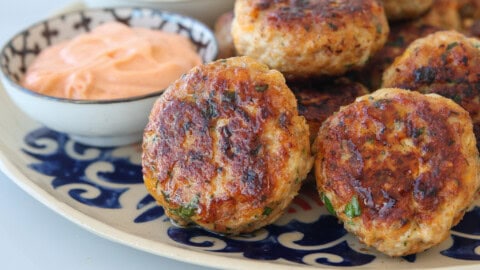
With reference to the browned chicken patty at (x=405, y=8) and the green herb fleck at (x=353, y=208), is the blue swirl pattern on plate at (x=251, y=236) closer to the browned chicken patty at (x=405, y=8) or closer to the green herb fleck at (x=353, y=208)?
the green herb fleck at (x=353, y=208)

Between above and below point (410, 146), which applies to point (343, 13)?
above

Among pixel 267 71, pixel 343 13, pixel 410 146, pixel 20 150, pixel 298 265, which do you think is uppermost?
pixel 343 13

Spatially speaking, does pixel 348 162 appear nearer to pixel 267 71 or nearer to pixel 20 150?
pixel 267 71

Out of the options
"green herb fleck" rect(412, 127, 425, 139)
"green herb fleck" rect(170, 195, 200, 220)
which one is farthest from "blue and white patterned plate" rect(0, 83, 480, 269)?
"green herb fleck" rect(412, 127, 425, 139)

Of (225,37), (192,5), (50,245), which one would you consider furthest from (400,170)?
(192,5)

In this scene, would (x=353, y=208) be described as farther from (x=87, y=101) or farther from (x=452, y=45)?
(x=87, y=101)

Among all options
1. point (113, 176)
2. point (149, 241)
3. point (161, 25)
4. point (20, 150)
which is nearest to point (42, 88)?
point (20, 150)
